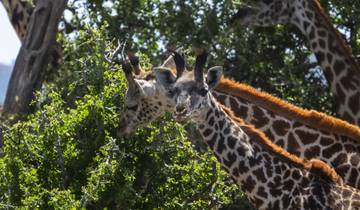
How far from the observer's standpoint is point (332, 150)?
944cm

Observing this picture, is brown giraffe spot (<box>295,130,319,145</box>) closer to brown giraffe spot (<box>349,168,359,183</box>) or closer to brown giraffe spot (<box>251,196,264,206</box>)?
brown giraffe spot (<box>349,168,359,183</box>)

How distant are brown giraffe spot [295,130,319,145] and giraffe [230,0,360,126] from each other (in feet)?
4.29

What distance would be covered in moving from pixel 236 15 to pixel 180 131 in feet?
9.54

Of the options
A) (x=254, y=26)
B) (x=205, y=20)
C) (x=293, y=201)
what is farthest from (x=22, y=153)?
(x=254, y=26)

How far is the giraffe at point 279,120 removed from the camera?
9219mm

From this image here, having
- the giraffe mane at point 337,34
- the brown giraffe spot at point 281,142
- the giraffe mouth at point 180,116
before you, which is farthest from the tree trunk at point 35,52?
the giraffe mouth at point 180,116

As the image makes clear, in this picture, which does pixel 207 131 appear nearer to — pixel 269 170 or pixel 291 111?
pixel 269 170

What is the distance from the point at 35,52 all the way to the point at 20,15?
3.56 ft

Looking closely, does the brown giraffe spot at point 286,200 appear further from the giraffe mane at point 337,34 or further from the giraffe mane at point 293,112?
the giraffe mane at point 337,34

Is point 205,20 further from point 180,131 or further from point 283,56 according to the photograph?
point 180,131

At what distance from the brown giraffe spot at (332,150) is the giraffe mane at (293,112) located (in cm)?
15

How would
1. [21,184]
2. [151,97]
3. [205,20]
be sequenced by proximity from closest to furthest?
[21,184] < [151,97] < [205,20]

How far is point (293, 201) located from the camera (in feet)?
26.3

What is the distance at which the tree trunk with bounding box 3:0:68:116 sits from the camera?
11.3m
